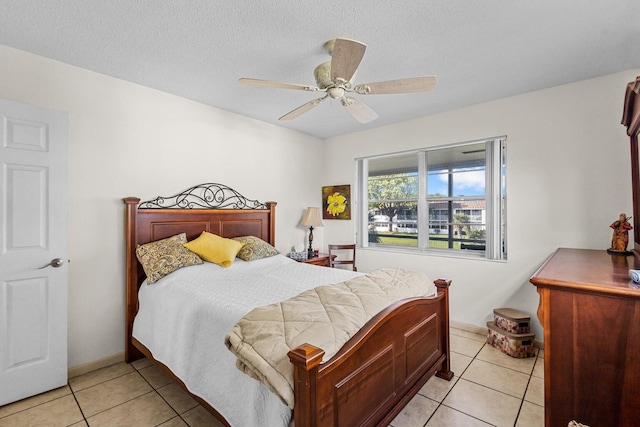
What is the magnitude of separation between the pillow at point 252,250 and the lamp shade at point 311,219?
93 centimetres

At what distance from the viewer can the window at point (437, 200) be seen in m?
3.25

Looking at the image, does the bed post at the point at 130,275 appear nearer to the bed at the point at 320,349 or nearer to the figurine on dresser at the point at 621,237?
the bed at the point at 320,349

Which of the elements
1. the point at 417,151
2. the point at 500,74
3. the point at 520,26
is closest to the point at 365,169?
the point at 417,151

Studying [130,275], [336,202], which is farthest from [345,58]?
[336,202]

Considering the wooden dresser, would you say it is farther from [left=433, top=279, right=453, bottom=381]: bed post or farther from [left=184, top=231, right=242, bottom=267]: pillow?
[left=184, top=231, right=242, bottom=267]: pillow

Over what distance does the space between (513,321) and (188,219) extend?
339cm

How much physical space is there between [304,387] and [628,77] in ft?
11.6

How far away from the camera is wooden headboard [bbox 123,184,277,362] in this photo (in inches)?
105

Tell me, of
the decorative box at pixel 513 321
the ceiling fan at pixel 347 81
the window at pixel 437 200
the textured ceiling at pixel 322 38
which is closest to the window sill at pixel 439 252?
the window at pixel 437 200

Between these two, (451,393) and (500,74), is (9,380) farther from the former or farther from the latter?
(500,74)

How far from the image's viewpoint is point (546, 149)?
287cm

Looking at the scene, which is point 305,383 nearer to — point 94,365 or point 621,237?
point 94,365

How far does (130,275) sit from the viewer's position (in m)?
2.65

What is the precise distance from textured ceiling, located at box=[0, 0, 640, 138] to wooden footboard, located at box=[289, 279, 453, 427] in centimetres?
180
